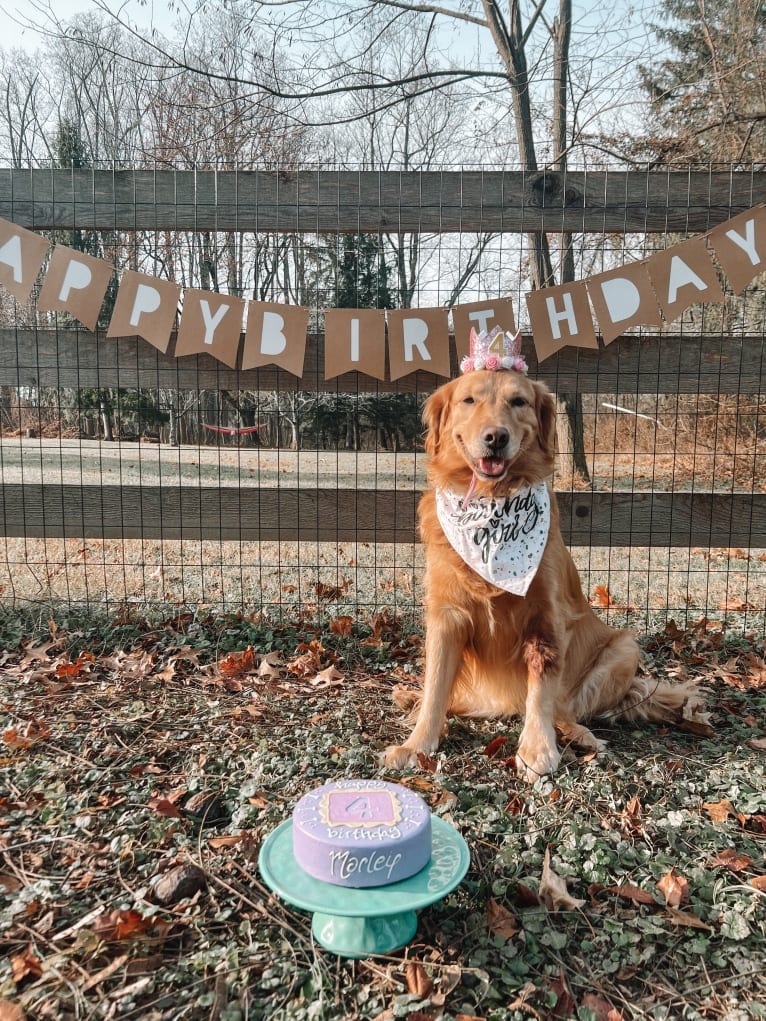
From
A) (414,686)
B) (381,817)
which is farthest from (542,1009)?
(414,686)

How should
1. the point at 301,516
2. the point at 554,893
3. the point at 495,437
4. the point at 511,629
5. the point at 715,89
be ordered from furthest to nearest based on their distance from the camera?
the point at 715,89, the point at 301,516, the point at 511,629, the point at 495,437, the point at 554,893

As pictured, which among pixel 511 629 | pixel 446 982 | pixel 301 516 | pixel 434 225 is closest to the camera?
pixel 446 982

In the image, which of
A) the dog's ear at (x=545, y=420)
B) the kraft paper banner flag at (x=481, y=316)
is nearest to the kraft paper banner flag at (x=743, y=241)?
the kraft paper banner flag at (x=481, y=316)

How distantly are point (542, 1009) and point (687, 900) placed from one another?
551mm

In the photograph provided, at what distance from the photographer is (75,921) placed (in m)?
1.68

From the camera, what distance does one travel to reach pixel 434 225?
3.70 m

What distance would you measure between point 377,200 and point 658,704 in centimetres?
286

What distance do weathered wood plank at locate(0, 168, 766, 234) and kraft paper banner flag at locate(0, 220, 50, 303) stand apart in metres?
0.20

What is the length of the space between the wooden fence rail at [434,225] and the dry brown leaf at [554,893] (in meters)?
2.29

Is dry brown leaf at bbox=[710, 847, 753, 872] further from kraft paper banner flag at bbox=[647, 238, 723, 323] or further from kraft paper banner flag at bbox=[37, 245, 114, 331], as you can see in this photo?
kraft paper banner flag at bbox=[37, 245, 114, 331]

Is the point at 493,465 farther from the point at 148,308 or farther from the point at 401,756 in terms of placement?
the point at 148,308

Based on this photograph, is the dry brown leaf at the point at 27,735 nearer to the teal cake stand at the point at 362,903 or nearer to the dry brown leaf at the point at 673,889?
the teal cake stand at the point at 362,903

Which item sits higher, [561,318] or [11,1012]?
[561,318]

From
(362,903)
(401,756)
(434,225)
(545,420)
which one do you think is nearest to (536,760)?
(401,756)
